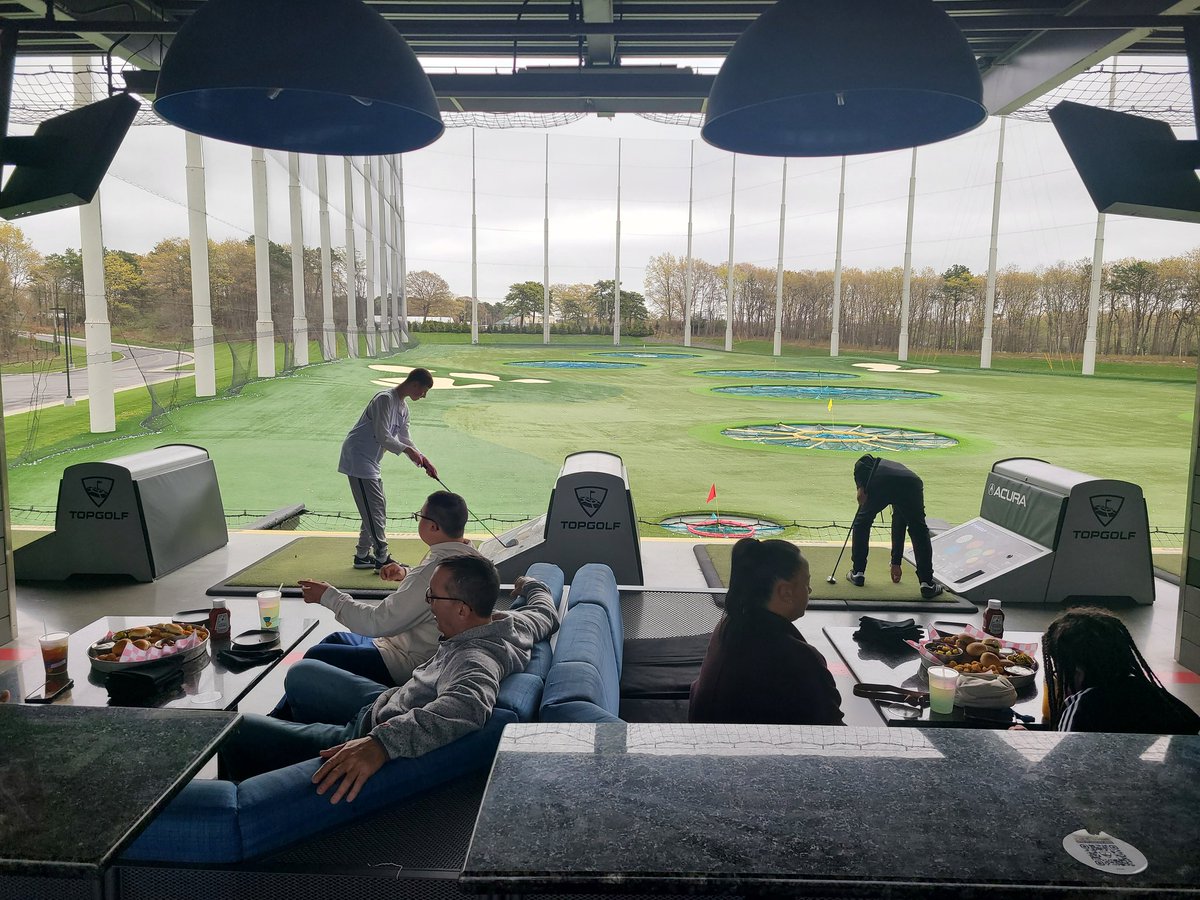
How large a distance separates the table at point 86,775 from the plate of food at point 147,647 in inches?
55.5

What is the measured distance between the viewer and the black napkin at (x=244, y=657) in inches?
127

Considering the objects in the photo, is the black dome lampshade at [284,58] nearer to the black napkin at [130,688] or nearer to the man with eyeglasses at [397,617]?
the man with eyeglasses at [397,617]

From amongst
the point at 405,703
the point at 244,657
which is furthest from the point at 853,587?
the point at 405,703

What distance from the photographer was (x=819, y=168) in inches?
1480

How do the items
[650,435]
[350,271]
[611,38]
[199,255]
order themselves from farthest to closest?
[350,271], [650,435], [199,255], [611,38]

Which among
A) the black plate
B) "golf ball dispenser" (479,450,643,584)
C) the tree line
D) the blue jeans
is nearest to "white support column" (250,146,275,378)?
the tree line

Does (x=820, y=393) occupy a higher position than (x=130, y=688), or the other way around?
(x=130, y=688)

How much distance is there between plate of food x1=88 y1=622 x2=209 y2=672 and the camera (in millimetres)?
3061

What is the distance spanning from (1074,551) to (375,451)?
5039mm

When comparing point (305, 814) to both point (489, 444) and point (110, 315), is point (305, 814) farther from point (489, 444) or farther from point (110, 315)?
point (489, 444)

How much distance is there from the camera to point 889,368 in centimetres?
3438

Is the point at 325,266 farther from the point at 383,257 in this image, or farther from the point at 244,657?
the point at 244,657

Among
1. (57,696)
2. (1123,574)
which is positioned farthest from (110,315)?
(1123,574)

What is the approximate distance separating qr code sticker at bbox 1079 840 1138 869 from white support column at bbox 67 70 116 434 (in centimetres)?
1195
